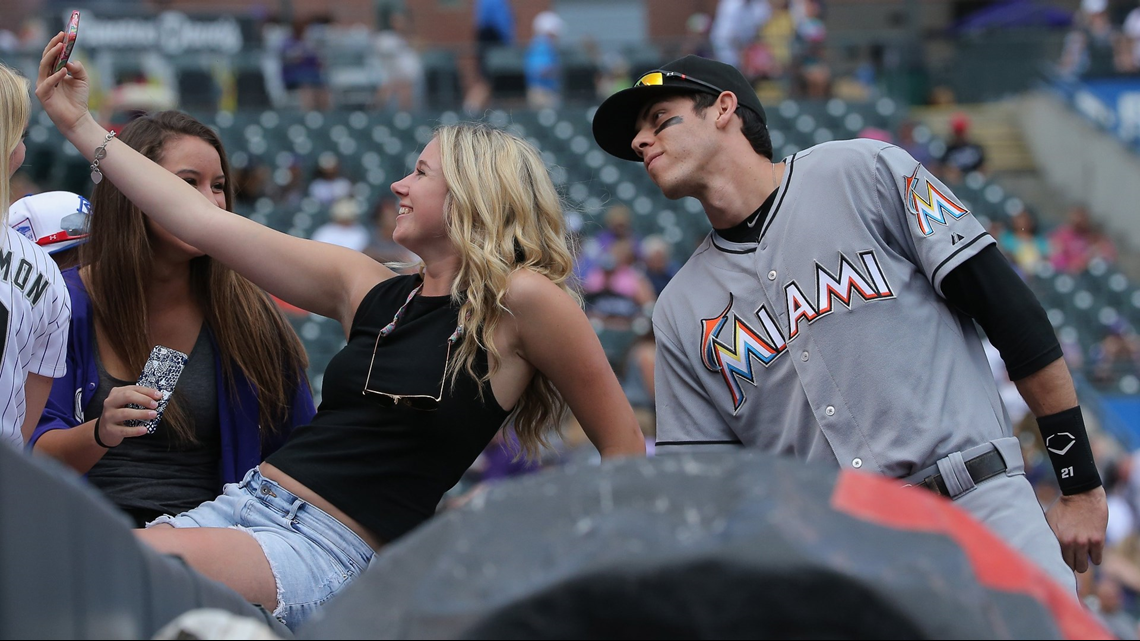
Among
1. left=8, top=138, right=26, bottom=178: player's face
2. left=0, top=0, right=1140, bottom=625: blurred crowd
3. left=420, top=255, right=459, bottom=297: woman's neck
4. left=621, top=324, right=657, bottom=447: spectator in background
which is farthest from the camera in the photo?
left=0, top=0, right=1140, bottom=625: blurred crowd

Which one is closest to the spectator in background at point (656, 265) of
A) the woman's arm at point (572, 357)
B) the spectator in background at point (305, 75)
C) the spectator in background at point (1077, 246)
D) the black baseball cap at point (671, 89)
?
the spectator in background at point (1077, 246)

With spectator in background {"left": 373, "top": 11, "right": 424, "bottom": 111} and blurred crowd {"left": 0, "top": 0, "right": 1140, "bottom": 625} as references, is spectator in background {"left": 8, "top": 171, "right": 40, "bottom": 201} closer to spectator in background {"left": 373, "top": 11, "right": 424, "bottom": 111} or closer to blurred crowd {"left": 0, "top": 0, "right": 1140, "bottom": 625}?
blurred crowd {"left": 0, "top": 0, "right": 1140, "bottom": 625}

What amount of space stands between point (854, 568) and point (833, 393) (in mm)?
1506

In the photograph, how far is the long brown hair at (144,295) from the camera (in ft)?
9.31

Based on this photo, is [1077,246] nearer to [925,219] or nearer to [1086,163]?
[1086,163]

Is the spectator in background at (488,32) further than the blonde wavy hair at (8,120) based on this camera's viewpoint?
Yes

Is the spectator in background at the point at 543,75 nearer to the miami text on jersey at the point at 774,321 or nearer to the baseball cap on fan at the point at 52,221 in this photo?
the baseball cap on fan at the point at 52,221

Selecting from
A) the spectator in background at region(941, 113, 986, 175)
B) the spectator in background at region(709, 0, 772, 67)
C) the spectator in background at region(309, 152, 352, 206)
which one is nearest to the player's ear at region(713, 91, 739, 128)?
the spectator in background at region(309, 152, 352, 206)

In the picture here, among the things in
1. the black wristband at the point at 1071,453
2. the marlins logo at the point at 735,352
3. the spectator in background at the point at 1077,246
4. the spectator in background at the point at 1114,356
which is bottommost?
the spectator in background at the point at 1114,356

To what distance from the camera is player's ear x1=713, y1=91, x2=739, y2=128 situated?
2916 mm

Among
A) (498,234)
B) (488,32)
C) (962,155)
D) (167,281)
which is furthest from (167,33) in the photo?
(498,234)

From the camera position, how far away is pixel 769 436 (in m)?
2.79

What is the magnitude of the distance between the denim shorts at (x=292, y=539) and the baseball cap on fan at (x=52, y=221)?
37.3 inches

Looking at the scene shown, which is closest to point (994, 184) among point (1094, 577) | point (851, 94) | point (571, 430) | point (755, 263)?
point (851, 94)
